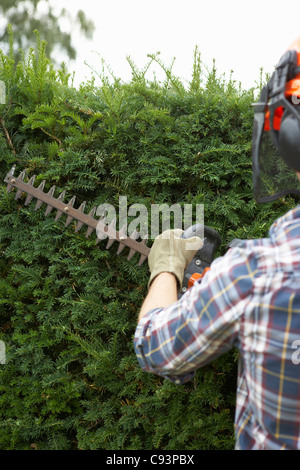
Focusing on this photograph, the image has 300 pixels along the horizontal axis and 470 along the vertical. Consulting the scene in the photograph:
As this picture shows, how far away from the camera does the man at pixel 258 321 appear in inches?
44.4

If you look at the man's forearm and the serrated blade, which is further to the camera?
the serrated blade

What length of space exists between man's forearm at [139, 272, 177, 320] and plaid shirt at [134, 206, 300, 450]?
0.57ft

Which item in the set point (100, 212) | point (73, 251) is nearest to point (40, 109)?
point (100, 212)

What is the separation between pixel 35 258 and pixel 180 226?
960 millimetres

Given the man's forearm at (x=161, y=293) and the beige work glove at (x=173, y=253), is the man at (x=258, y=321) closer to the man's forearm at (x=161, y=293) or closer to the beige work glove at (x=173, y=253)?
the man's forearm at (x=161, y=293)

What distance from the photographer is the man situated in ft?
3.70

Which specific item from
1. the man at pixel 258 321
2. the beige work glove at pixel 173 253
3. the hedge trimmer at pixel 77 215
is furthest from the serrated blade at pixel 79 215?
the man at pixel 258 321

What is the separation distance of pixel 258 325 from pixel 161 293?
46cm

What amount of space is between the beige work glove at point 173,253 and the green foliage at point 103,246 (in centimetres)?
49

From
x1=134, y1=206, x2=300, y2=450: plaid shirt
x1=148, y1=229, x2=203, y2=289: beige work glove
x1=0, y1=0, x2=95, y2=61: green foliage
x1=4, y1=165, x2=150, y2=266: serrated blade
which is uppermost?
x1=0, y1=0, x2=95, y2=61: green foliage

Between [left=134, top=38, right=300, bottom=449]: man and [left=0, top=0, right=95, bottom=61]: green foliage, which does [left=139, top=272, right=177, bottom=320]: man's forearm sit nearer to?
[left=134, top=38, right=300, bottom=449]: man

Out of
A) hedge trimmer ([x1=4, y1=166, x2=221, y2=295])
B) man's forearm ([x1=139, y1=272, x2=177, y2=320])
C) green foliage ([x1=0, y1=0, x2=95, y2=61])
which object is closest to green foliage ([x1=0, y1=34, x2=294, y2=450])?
hedge trimmer ([x1=4, y1=166, x2=221, y2=295])

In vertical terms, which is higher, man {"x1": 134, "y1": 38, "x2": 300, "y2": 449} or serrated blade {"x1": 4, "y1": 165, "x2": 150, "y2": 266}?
serrated blade {"x1": 4, "y1": 165, "x2": 150, "y2": 266}

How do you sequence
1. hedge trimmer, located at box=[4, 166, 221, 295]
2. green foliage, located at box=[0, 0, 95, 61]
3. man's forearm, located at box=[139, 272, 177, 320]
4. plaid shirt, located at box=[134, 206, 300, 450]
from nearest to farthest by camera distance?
plaid shirt, located at box=[134, 206, 300, 450], man's forearm, located at box=[139, 272, 177, 320], hedge trimmer, located at box=[4, 166, 221, 295], green foliage, located at box=[0, 0, 95, 61]
